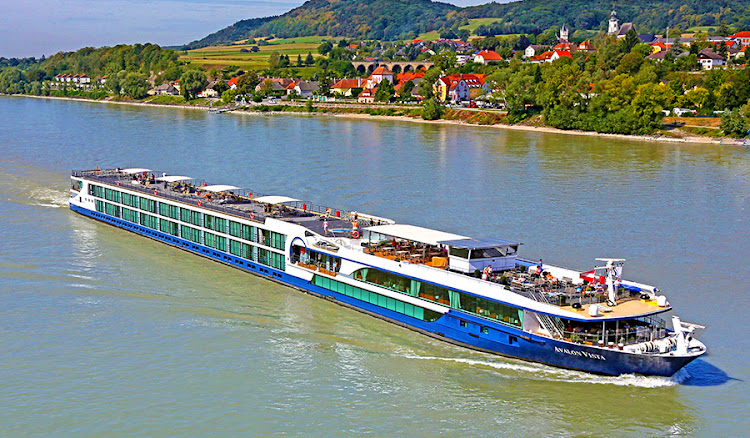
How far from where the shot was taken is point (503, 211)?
41.4 meters

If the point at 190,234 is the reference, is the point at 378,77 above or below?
above

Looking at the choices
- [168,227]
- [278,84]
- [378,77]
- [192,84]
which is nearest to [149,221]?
[168,227]

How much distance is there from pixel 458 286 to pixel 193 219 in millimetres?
15342

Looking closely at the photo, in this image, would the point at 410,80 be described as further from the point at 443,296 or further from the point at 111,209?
the point at 443,296

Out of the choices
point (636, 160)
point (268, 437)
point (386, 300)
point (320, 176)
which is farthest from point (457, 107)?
point (268, 437)

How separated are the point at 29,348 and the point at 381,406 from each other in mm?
10696

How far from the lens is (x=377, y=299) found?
2552 cm

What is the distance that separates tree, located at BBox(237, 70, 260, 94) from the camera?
144 metres

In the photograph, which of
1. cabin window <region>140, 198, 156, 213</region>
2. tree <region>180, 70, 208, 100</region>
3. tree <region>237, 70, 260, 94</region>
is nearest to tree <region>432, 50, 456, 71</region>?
tree <region>237, 70, 260, 94</region>

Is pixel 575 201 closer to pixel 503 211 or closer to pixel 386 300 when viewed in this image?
pixel 503 211

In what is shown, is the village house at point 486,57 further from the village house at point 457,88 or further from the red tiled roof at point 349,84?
the village house at point 457,88

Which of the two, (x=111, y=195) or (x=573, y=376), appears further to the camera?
(x=111, y=195)

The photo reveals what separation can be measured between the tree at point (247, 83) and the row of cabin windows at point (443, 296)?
123000mm

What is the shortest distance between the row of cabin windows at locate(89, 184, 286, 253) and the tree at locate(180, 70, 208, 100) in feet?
383
